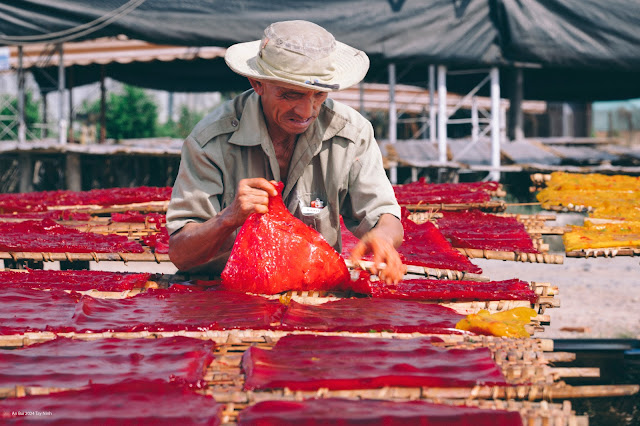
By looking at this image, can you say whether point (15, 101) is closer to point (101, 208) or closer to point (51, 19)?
point (51, 19)

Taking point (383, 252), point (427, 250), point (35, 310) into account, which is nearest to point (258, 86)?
point (383, 252)

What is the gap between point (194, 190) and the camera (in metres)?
3.42

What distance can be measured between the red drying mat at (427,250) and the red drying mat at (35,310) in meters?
1.71

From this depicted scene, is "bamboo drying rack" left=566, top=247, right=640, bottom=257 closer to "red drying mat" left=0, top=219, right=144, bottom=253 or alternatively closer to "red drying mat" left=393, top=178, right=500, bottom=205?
"red drying mat" left=393, top=178, right=500, bottom=205

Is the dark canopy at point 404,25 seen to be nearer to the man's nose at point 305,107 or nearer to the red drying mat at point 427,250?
the red drying mat at point 427,250

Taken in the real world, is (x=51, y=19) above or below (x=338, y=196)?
above

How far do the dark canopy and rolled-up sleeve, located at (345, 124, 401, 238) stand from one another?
6849 millimetres

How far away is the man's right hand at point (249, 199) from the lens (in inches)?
119

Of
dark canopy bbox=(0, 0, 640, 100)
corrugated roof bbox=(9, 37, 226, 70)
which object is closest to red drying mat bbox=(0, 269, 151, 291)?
dark canopy bbox=(0, 0, 640, 100)

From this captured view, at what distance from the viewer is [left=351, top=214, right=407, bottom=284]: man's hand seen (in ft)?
9.75

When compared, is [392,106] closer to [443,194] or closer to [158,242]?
[443,194]

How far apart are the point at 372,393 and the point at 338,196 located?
1851 millimetres

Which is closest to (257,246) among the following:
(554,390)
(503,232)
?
(554,390)

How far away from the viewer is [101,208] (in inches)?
254
